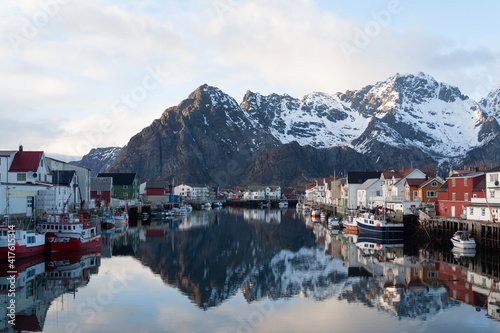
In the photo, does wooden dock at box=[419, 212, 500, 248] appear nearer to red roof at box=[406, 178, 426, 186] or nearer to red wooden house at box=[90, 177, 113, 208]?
red roof at box=[406, 178, 426, 186]

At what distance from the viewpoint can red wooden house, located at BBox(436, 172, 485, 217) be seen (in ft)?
174

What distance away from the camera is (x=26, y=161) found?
52.5 meters

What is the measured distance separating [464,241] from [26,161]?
150ft

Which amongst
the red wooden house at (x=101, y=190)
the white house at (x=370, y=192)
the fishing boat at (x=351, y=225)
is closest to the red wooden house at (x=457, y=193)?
the fishing boat at (x=351, y=225)

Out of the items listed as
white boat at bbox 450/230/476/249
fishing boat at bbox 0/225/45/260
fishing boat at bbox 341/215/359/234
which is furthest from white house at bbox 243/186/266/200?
fishing boat at bbox 0/225/45/260

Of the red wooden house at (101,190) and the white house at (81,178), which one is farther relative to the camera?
the red wooden house at (101,190)

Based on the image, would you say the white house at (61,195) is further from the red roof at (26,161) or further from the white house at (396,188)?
the white house at (396,188)

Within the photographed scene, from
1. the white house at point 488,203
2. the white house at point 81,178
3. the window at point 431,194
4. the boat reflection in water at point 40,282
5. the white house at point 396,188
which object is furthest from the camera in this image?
the white house at point 81,178

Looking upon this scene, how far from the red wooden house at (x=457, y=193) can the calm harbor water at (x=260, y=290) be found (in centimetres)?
763

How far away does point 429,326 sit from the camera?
913 inches

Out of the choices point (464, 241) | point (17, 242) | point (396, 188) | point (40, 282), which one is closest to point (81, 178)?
point (17, 242)

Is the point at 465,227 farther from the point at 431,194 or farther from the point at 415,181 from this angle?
the point at 415,181

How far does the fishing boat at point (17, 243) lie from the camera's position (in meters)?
35.4

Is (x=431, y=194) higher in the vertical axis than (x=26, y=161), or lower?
lower
